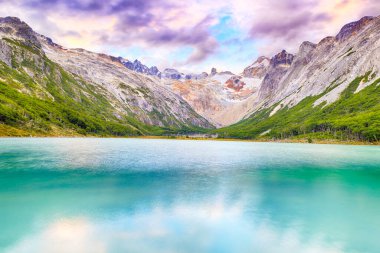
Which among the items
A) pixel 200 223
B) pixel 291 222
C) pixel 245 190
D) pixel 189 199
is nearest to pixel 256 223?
pixel 291 222

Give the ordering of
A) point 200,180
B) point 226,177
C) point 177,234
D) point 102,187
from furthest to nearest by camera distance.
A: point 226,177 → point 200,180 → point 102,187 → point 177,234

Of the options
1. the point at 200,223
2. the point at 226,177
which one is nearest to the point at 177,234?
the point at 200,223

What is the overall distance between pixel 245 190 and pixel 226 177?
467 inches

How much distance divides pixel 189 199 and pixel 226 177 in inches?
760

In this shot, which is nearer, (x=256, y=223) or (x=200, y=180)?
(x=256, y=223)

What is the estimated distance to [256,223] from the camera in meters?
27.9

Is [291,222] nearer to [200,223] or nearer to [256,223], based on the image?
[256,223]

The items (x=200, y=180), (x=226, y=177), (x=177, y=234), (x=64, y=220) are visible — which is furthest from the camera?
(x=226, y=177)

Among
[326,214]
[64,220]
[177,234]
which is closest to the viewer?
[177,234]

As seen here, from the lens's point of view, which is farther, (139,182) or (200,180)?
(200,180)

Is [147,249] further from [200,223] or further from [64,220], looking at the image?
[64,220]

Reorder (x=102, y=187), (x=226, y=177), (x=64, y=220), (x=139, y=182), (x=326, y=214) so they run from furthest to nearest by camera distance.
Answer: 1. (x=226, y=177)
2. (x=139, y=182)
3. (x=102, y=187)
4. (x=326, y=214)
5. (x=64, y=220)

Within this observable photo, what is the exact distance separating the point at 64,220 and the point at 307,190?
32566mm

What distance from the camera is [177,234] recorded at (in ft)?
80.5
